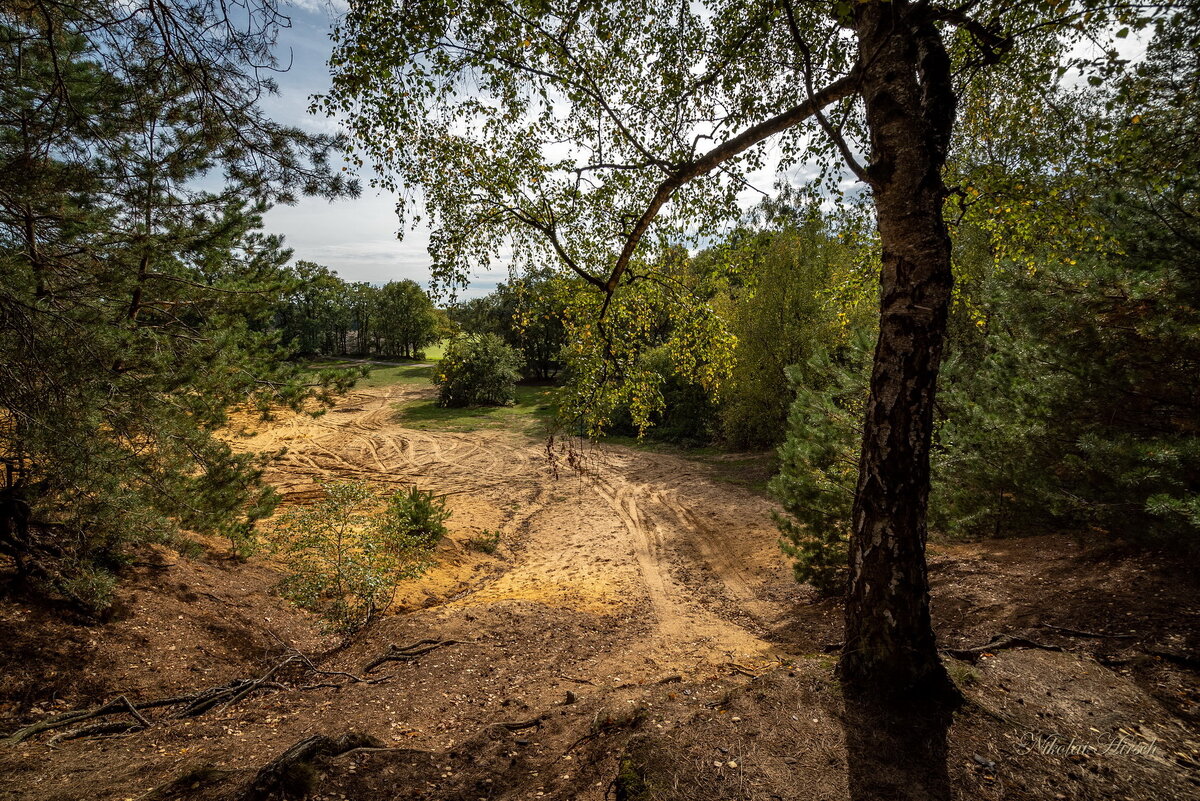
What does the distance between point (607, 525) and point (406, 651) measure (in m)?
6.30

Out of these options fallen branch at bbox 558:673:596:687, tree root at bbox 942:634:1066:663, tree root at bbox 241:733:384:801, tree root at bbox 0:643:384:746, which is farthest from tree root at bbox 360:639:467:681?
tree root at bbox 942:634:1066:663

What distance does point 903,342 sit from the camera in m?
2.56

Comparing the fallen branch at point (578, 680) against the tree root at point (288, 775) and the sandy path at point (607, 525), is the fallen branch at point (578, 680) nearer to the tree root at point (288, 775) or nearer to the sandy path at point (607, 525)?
the sandy path at point (607, 525)

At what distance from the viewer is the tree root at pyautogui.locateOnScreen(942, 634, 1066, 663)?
3203 mm

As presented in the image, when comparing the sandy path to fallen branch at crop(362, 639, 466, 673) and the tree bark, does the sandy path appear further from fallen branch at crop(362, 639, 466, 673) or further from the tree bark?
the tree bark

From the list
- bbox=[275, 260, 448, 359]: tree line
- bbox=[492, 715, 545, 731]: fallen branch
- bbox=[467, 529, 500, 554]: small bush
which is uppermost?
bbox=[275, 260, 448, 359]: tree line

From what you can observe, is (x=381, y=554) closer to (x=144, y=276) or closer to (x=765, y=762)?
(x=144, y=276)

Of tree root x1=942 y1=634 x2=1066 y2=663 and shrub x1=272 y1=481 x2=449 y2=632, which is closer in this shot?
tree root x1=942 y1=634 x2=1066 y2=663

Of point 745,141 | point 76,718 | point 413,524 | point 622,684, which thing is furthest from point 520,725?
point 413,524

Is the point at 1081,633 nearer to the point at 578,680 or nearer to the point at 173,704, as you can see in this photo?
the point at 578,680

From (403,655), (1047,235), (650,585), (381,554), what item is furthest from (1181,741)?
(381,554)

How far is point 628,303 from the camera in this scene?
5.70 meters

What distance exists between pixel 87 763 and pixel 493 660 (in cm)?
327

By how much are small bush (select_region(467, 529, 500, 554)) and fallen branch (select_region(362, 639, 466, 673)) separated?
4.21 meters
